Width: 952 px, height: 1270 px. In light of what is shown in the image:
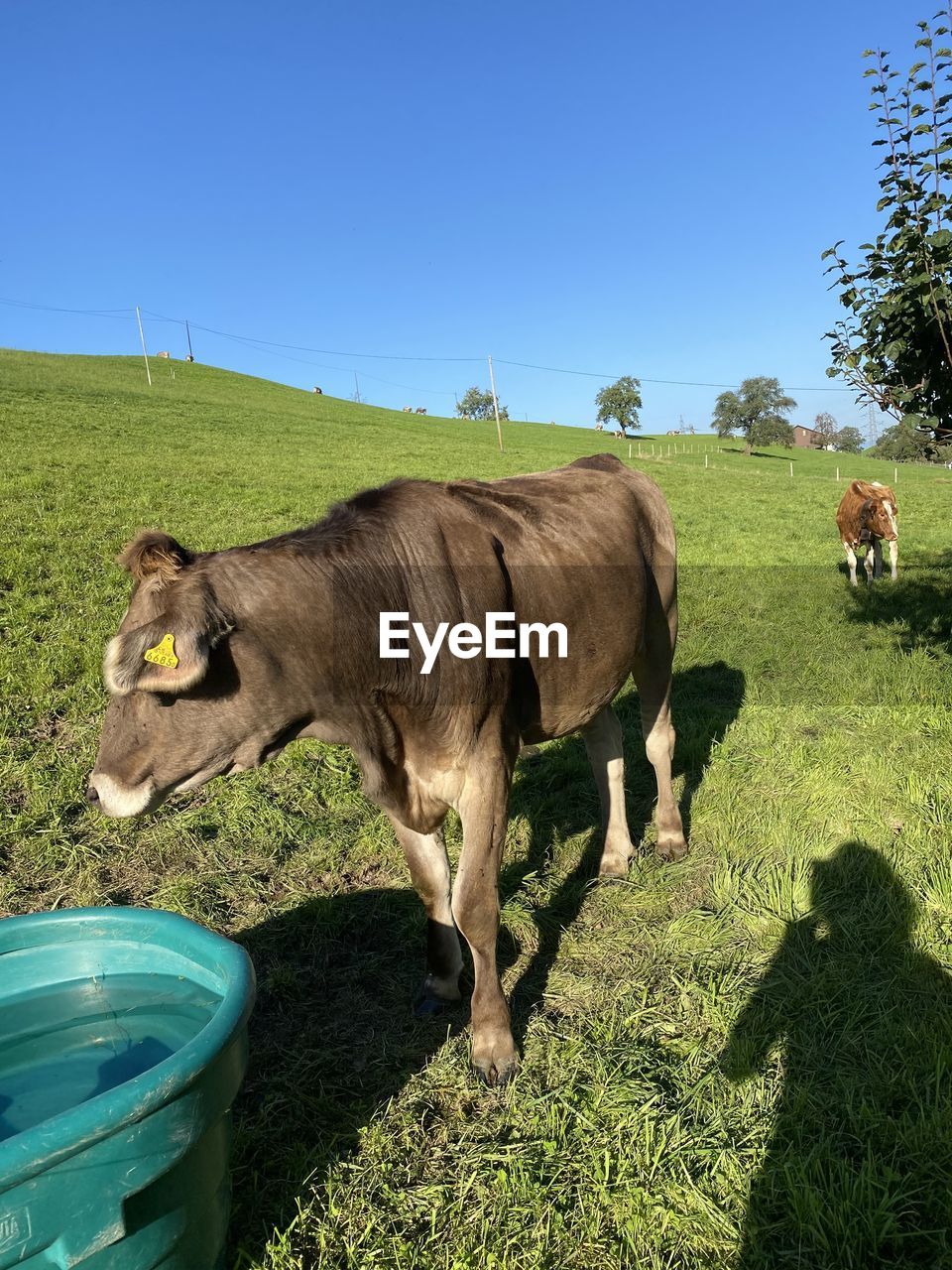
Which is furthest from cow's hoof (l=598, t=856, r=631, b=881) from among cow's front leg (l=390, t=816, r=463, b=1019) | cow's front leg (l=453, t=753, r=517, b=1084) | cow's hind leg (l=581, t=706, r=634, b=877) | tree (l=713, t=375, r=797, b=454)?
tree (l=713, t=375, r=797, b=454)

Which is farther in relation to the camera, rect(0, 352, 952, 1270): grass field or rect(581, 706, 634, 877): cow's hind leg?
rect(581, 706, 634, 877): cow's hind leg

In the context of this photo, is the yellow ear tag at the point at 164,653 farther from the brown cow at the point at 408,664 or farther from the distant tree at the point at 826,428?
the distant tree at the point at 826,428

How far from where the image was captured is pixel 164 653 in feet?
8.26

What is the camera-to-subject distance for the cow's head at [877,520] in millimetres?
14031

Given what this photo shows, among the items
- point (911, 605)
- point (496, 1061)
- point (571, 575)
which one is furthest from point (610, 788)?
point (911, 605)

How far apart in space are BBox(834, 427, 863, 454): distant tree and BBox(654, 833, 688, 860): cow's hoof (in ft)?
428

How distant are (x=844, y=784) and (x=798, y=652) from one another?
418cm

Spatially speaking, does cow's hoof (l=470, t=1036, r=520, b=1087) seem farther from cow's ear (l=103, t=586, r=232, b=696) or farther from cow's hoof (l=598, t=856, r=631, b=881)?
cow's ear (l=103, t=586, r=232, b=696)

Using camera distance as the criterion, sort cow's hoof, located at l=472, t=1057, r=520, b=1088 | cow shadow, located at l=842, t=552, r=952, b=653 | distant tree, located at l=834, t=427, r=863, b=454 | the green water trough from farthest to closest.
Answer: distant tree, located at l=834, t=427, r=863, b=454 < cow shadow, located at l=842, t=552, r=952, b=653 < cow's hoof, located at l=472, t=1057, r=520, b=1088 < the green water trough

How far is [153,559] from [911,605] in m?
11.5

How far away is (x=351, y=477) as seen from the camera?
66.9 feet

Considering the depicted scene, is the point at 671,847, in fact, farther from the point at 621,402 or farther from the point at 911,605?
the point at 621,402

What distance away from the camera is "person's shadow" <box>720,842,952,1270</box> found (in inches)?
96.8

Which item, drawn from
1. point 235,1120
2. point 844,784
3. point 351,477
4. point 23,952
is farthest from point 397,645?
point 351,477
